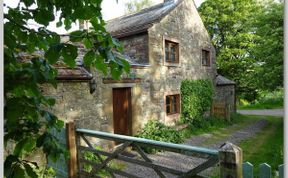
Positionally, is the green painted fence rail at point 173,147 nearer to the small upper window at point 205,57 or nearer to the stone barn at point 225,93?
the small upper window at point 205,57

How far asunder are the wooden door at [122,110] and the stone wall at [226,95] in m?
6.43

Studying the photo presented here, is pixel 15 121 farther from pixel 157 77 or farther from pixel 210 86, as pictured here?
pixel 210 86

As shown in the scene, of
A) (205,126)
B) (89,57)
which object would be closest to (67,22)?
(89,57)

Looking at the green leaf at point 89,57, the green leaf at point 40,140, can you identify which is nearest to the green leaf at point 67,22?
the green leaf at point 89,57

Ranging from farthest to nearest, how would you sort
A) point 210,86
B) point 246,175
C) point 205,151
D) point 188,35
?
point 210,86, point 188,35, point 205,151, point 246,175

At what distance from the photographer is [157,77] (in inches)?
332

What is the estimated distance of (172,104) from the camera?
9.40 metres

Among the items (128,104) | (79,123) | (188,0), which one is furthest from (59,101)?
(188,0)

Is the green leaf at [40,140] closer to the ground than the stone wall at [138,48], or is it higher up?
closer to the ground

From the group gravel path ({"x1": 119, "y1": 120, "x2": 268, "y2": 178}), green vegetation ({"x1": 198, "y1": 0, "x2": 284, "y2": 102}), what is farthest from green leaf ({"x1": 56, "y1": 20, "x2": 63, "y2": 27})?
green vegetation ({"x1": 198, "y1": 0, "x2": 284, "y2": 102})

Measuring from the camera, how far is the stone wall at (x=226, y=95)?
12.7 meters

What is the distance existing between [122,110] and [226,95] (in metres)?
7.72

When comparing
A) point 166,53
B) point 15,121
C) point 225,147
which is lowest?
point 225,147

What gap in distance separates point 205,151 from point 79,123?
14.1ft
